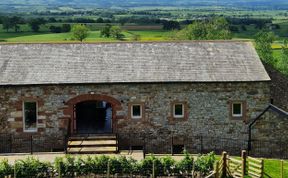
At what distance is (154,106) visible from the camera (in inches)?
1395

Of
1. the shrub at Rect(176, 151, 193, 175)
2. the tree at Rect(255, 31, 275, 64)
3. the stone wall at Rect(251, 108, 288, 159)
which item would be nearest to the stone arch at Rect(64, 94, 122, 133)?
the shrub at Rect(176, 151, 193, 175)

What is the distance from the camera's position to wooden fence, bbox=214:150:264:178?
92.5 ft

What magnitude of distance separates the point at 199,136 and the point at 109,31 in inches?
3436

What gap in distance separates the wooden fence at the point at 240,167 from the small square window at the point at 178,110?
23.5 ft

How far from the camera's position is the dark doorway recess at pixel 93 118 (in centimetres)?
3659

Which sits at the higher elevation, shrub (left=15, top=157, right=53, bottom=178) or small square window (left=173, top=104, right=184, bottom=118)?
small square window (left=173, top=104, right=184, bottom=118)

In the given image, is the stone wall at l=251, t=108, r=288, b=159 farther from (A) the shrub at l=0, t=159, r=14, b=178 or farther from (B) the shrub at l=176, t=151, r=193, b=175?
(A) the shrub at l=0, t=159, r=14, b=178

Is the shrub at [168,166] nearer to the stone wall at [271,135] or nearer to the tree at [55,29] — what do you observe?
the stone wall at [271,135]

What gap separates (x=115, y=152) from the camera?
33250 mm

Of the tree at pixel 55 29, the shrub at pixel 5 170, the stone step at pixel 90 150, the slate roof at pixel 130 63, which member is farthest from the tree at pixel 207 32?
the tree at pixel 55 29

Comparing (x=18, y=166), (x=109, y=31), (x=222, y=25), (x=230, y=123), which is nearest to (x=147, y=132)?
(x=230, y=123)

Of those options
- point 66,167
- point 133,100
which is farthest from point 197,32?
point 66,167

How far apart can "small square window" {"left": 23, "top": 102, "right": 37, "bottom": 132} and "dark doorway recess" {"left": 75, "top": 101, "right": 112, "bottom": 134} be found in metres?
2.82

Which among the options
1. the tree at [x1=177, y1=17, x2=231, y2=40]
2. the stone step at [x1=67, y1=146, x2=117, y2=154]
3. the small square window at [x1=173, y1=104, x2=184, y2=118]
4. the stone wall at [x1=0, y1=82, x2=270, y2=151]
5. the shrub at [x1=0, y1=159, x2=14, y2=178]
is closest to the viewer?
the shrub at [x1=0, y1=159, x2=14, y2=178]
